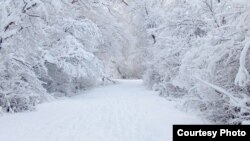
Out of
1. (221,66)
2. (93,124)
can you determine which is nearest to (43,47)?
(93,124)

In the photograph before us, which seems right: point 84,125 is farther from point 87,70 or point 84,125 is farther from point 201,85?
point 87,70

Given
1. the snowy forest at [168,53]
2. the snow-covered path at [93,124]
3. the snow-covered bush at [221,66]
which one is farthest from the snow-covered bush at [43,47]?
the snow-covered bush at [221,66]

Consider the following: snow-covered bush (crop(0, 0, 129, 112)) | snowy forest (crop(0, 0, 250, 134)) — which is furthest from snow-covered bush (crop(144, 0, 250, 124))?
snow-covered bush (crop(0, 0, 129, 112))

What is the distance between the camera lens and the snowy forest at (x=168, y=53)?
29.7 ft

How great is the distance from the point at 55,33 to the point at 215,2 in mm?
12236

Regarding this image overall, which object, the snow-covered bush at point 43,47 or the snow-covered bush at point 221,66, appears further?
the snow-covered bush at point 43,47

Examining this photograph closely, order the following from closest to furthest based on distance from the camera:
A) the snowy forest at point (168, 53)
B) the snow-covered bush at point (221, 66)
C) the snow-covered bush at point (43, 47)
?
1. the snow-covered bush at point (221, 66)
2. the snowy forest at point (168, 53)
3. the snow-covered bush at point (43, 47)

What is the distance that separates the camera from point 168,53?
17688 mm

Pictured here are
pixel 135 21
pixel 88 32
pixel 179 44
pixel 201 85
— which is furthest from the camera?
pixel 135 21

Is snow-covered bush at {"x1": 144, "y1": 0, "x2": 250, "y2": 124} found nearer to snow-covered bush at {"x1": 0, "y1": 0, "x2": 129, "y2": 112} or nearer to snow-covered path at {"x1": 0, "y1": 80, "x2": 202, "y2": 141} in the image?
snow-covered path at {"x1": 0, "y1": 80, "x2": 202, "y2": 141}

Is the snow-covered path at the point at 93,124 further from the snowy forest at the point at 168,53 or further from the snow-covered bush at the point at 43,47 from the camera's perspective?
the snow-covered bush at the point at 43,47

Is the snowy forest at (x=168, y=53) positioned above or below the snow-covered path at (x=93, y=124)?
above

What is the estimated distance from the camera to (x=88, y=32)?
23.5m

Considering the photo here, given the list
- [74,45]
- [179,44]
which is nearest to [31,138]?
[179,44]
